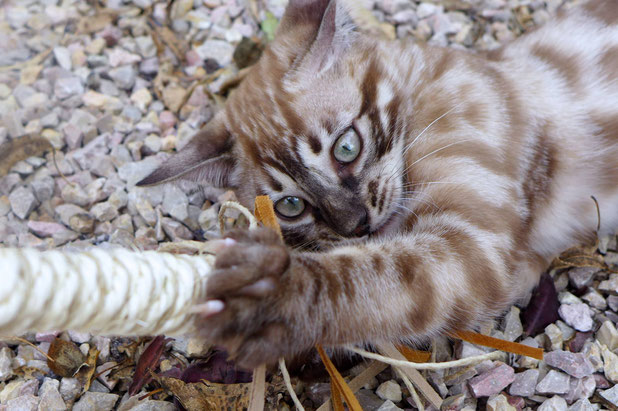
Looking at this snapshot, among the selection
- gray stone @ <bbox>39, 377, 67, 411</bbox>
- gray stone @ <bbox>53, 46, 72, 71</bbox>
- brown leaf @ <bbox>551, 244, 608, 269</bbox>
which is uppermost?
gray stone @ <bbox>53, 46, 72, 71</bbox>

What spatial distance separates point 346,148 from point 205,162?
1.59 feet

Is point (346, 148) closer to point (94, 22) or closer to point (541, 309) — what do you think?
point (541, 309)

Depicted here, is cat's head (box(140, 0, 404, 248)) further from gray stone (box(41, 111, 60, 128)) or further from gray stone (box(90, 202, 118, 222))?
gray stone (box(41, 111, 60, 128))

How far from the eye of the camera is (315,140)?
1.68 m

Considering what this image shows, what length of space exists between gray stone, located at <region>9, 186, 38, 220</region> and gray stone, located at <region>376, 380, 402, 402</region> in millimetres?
1375

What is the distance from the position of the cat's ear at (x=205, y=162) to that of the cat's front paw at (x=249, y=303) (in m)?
0.69

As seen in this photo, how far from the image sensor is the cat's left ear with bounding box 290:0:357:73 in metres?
1.72

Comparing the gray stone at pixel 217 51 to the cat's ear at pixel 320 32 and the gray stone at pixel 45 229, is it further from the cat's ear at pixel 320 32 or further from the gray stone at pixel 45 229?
the gray stone at pixel 45 229

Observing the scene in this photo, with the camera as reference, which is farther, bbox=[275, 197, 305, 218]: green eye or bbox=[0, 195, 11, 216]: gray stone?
bbox=[0, 195, 11, 216]: gray stone

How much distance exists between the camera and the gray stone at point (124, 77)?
2451 millimetres

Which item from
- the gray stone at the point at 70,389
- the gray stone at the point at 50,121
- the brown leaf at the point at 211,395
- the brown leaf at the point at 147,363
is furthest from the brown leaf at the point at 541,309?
the gray stone at the point at 50,121

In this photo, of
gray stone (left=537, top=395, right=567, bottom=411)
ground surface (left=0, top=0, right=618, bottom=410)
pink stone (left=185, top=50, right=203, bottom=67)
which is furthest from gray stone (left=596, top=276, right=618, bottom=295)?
pink stone (left=185, top=50, right=203, bottom=67)

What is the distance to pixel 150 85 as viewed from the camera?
2492 mm

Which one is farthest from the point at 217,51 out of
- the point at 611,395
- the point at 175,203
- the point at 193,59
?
the point at 611,395
